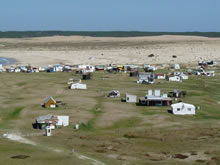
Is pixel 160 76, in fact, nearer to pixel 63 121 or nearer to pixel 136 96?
pixel 136 96

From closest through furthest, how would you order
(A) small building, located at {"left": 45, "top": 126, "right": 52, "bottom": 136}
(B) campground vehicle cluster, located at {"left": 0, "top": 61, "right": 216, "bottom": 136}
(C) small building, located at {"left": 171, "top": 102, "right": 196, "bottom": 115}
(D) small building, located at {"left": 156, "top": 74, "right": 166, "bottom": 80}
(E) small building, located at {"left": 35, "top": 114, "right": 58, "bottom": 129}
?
(A) small building, located at {"left": 45, "top": 126, "right": 52, "bottom": 136}, (E) small building, located at {"left": 35, "top": 114, "right": 58, "bottom": 129}, (B) campground vehicle cluster, located at {"left": 0, "top": 61, "right": 216, "bottom": 136}, (C) small building, located at {"left": 171, "top": 102, "right": 196, "bottom": 115}, (D) small building, located at {"left": 156, "top": 74, "right": 166, "bottom": 80}

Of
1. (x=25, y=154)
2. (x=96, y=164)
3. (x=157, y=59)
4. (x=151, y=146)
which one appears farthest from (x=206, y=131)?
(x=157, y=59)

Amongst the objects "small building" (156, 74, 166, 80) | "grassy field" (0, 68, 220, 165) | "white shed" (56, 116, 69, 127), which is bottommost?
"small building" (156, 74, 166, 80)

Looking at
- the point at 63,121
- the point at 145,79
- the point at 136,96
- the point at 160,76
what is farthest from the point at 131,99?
the point at 160,76

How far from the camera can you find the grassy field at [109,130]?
140 feet

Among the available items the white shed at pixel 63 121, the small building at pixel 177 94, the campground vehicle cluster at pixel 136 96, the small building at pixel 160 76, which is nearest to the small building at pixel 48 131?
the campground vehicle cluster at pixel 136 96

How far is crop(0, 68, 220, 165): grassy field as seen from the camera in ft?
140

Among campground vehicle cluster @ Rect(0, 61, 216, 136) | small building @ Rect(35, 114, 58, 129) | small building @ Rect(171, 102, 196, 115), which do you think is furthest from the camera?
small building @ Rect(171, 102, 196, 115)

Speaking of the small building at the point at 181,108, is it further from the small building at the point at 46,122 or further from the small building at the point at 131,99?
the small building at the point at 46,122

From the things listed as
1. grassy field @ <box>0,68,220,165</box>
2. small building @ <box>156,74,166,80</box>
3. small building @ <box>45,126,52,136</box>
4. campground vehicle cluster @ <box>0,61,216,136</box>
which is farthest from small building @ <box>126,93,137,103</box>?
small building @ <box>156,74,166,80</box>

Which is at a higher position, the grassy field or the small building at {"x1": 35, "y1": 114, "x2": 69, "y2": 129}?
the small building at {"x1": 35, "y1": 114, "x2": 69, "y2": 129}

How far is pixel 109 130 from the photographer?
177 ft

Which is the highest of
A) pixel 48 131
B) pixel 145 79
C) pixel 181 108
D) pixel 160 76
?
pixel 181 108

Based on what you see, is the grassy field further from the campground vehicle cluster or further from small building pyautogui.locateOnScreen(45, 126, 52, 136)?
the campground vehicle cluster
